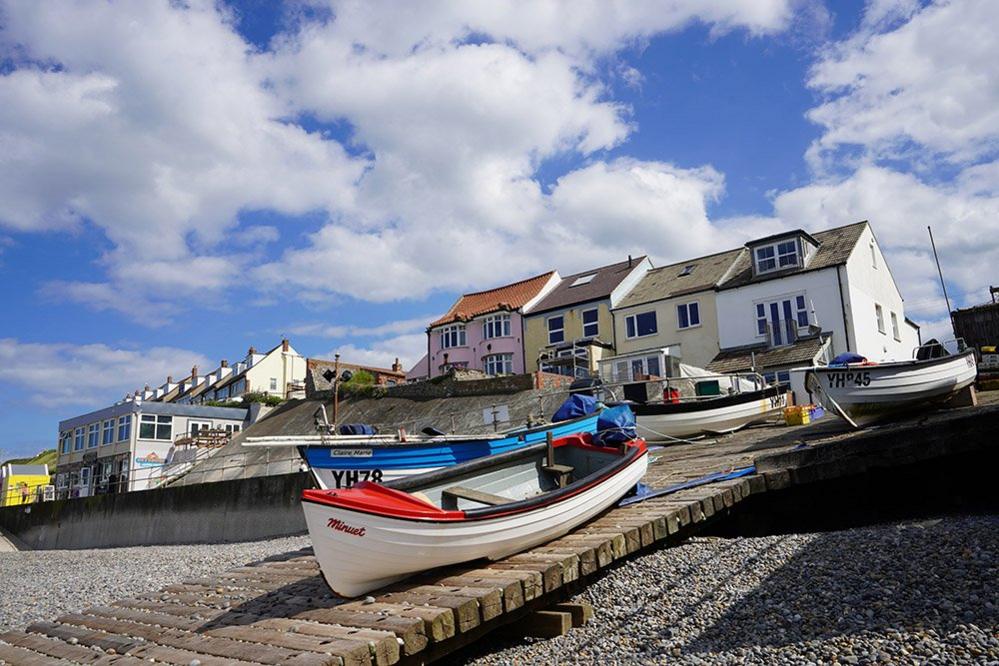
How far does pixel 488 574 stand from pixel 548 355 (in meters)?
31.9

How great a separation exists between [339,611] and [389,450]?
8022 millimetres

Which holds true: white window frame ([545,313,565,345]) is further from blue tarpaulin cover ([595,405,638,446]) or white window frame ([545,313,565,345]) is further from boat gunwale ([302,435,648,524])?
boat gunwale ([302,435,648,524])

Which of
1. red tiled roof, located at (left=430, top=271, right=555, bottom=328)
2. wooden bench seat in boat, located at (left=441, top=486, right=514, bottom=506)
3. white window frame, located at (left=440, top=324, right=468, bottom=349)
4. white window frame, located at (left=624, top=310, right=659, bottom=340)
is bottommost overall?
wooden bench seat in boat, located at (left=441, top=486, right=514, bottom=506)

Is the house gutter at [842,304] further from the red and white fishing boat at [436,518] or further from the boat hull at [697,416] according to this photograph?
the red and white fishing boat at [436,518]

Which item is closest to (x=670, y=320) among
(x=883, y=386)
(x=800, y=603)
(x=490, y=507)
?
(x=883, y=386)

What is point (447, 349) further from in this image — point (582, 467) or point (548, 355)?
point (582, 467)

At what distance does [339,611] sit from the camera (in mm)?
6363

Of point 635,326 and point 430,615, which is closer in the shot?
point 430,615

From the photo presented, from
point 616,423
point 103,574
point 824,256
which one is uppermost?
point 824,256

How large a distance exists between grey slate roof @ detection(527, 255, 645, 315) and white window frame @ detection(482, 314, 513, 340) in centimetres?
173

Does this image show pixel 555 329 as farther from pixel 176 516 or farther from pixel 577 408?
pixel 577 408

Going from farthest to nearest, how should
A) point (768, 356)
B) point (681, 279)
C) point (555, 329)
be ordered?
point (555, 329)
point (681, 279)
point (768, 356)

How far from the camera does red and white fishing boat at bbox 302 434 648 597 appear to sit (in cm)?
648

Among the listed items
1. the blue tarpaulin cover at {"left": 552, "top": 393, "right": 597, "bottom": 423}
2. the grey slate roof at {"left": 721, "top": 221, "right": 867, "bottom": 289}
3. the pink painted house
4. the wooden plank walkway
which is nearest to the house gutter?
the grey slate roof at {"left": 721, "top": 221, "right": 867, "bottom": 289}
